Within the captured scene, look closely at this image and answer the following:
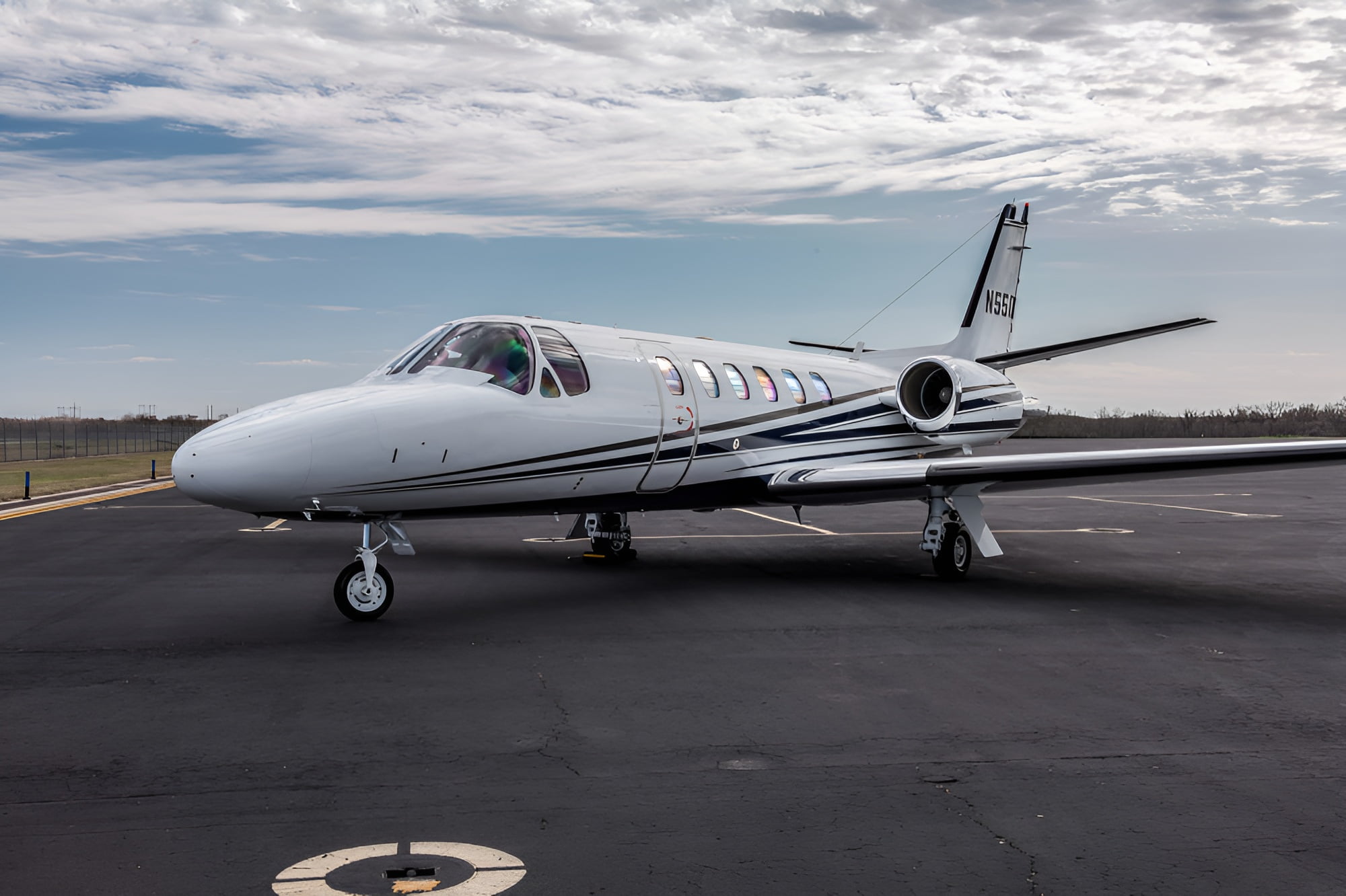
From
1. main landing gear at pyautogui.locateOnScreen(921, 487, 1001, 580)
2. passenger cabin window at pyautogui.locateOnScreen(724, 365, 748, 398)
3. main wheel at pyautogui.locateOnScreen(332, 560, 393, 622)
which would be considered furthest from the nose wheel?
main landing gear at pyautogui.locateOnScreen(921, 487, 1001, 580)

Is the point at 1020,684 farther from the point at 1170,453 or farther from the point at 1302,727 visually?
the point at 1170,453

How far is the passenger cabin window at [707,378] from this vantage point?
13.2 m

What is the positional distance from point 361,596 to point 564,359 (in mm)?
3223

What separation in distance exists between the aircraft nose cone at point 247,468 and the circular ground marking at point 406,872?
5064mm

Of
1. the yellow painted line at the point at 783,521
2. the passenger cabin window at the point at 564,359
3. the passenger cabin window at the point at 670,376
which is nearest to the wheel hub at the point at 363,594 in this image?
the passenger cabin window at the point at 564,359

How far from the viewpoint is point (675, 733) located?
639 centimetres

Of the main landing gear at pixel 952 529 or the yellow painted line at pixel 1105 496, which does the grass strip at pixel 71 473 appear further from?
the yellow painted line at pixel 1105 496

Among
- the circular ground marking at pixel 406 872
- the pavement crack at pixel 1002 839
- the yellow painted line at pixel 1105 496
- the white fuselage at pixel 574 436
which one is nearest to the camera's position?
the circular ground marking at pixel 406 872

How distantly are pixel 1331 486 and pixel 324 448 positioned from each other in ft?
114

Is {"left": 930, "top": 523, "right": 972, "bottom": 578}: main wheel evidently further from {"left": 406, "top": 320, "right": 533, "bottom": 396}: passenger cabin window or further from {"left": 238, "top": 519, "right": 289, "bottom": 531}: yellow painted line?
{"left": 238, "top": 519, "right": 289, "bottom": 531}: yellow painted line

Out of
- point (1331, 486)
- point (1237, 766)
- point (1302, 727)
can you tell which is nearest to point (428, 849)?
point (1237, 766)

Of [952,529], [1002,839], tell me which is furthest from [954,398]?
[1002,839]

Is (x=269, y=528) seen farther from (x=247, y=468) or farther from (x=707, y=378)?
(x=247, y=468)

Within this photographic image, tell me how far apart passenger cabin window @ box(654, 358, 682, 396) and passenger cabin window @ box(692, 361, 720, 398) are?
36 centimetres
